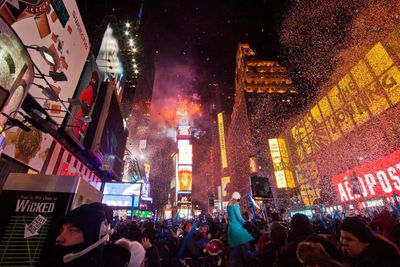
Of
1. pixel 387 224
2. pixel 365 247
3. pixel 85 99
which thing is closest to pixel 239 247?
pixel 387 224

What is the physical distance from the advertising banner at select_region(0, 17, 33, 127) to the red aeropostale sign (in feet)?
68.5

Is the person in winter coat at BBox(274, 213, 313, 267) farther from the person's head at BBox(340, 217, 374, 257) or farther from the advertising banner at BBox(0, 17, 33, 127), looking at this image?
the advertising banner at BBox(0, 17, 33, 127)

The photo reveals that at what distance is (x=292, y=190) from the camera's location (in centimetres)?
4219

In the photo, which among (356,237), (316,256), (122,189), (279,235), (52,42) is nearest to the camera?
(316,256)

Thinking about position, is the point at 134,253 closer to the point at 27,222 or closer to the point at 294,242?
the point at 27,222

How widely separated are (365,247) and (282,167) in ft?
146

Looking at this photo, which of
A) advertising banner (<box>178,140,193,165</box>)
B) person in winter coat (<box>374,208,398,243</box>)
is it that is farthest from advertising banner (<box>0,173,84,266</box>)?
advertising banner (<box>178,140,193,165</box>)

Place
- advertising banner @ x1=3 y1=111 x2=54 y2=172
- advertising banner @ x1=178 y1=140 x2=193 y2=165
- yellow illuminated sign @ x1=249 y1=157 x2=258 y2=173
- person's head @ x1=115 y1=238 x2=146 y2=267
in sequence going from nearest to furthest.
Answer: person's head @ x1=115 y1=238 x2=146 y2=267, advertising banner @ x1=3 y1=111 x2=54 y2=172, yellow illuminated sign @ x1=249 y1=157 x2=258 y2=173, advertising banner @ x1=178 y1=140 x2=193 y2=165

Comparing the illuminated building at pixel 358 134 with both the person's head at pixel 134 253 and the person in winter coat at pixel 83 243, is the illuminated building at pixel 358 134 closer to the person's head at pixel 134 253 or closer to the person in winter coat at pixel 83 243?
the person's head at pixel 134 253

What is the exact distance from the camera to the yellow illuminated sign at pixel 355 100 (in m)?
21.0

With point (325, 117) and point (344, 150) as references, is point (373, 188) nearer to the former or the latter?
point (344, 150)

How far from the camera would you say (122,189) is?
1780cm

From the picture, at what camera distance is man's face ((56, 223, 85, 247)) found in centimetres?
169

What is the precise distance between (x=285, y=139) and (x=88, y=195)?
158 feet
